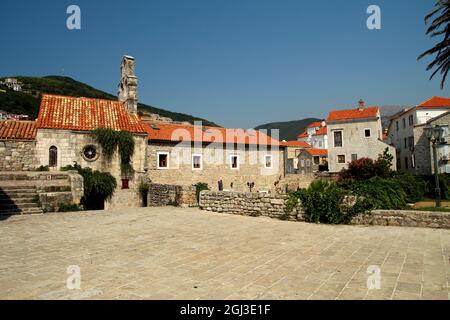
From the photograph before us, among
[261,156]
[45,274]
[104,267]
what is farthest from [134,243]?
[261,156]

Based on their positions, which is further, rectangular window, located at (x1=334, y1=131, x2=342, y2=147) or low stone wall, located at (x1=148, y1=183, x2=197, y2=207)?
rectangular window, located at (x1=334, y1=131, x2=342, y2=147)

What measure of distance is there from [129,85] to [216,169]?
1124 cm

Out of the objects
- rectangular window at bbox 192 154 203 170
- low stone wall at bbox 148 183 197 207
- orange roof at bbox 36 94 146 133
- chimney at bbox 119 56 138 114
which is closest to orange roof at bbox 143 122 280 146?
rectangular window at bbox 192 154 203 170

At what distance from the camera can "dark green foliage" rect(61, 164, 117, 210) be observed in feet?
63.3

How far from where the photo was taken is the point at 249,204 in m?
11.6

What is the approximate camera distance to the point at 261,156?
31.2m

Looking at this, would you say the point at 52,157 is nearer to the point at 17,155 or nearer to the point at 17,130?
the point at 17,155

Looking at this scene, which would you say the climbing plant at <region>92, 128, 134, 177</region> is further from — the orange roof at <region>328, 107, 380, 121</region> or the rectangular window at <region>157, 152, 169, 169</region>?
the orange roof at <region>328, 107, 380, 121</region>

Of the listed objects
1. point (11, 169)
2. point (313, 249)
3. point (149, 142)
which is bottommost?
point (313, 249)

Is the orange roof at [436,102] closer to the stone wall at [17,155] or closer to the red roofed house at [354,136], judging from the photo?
the red roofed house at [354,136]

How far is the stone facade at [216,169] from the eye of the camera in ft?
81.3

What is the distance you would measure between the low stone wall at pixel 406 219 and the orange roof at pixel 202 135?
1909cm
